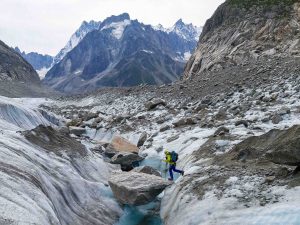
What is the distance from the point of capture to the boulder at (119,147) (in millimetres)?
27453

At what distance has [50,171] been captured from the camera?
1784cm

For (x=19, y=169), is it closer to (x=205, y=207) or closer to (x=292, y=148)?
(x=205, y=207)

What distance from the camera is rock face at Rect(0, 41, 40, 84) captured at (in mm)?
155875

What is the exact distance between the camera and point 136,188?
697 inches

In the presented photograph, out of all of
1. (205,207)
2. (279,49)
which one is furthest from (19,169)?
(279,49)

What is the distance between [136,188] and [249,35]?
43.5m

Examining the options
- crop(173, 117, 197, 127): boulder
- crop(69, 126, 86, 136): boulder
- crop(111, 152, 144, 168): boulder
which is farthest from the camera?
crop(69, 126, 86, 136): boulder

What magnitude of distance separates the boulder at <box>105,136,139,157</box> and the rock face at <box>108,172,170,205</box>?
8.33 m

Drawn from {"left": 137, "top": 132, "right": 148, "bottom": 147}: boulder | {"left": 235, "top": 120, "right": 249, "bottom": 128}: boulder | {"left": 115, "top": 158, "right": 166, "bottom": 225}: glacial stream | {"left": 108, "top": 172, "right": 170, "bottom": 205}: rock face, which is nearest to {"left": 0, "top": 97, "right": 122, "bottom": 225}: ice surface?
{"left": 115, "top": 158, "right": 166, "bottom": 225}: glacial stream

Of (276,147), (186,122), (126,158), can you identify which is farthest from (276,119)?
(126,158)

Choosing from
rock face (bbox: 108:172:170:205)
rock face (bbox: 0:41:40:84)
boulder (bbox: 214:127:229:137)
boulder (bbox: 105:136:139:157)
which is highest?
rock face (bbox: 0:41:40:84)

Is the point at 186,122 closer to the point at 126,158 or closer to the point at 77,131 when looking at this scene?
the point at 126,158

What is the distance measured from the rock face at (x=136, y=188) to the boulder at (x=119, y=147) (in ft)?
27.3

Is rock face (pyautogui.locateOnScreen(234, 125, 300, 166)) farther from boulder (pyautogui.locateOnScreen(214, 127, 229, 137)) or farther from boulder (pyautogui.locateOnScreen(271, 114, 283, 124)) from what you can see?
boulder (pyautogui.locateOnScreen(271, 114, 283, 124))
